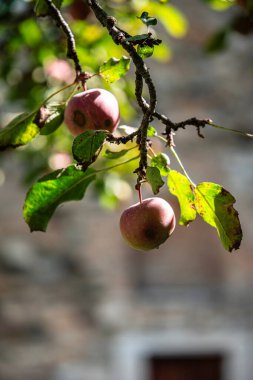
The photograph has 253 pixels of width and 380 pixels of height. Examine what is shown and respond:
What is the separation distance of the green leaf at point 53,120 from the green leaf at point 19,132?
11 millimetres

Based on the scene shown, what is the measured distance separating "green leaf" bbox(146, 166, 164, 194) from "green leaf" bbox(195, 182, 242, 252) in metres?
0.08

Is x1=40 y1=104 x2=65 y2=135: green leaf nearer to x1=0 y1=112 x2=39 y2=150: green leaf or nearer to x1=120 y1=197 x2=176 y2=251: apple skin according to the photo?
x1=0 y1=112 x2=39 y2=150: green leaf

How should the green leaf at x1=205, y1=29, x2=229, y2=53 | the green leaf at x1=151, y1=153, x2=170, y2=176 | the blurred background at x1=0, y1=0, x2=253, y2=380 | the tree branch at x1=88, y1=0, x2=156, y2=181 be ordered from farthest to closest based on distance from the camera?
the blurred background at x1=0, y1=0, x2=253, y2=380, the green leaf at x1=205, y1=29, x2=229, y2=53, the green leaf at x1=151, y1=153, x2=170, y2=176, the tree branch at x1=88, y1=0, x2=156, y2=181

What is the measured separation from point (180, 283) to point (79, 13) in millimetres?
2232

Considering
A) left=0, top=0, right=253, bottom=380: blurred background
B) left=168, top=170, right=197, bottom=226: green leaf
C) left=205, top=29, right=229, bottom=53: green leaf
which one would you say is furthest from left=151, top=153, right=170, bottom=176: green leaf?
left=0, top=0, right=253, bottom=380: blurred background

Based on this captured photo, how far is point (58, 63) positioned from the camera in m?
1.75

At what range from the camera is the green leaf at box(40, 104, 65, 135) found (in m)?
0.96

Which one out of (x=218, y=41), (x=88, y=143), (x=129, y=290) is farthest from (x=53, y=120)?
(x=129, y=290)

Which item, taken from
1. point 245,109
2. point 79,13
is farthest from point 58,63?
point 245,109

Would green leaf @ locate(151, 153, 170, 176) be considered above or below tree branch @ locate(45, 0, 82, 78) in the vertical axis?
below

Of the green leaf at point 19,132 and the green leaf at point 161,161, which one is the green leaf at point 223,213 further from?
the green leaf at point 19,132

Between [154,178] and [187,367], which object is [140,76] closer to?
[154,178]

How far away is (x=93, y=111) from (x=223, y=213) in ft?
0.64

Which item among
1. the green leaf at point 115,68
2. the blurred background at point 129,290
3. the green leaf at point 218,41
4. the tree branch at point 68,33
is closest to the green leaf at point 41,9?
the tree branch at point 68,33
